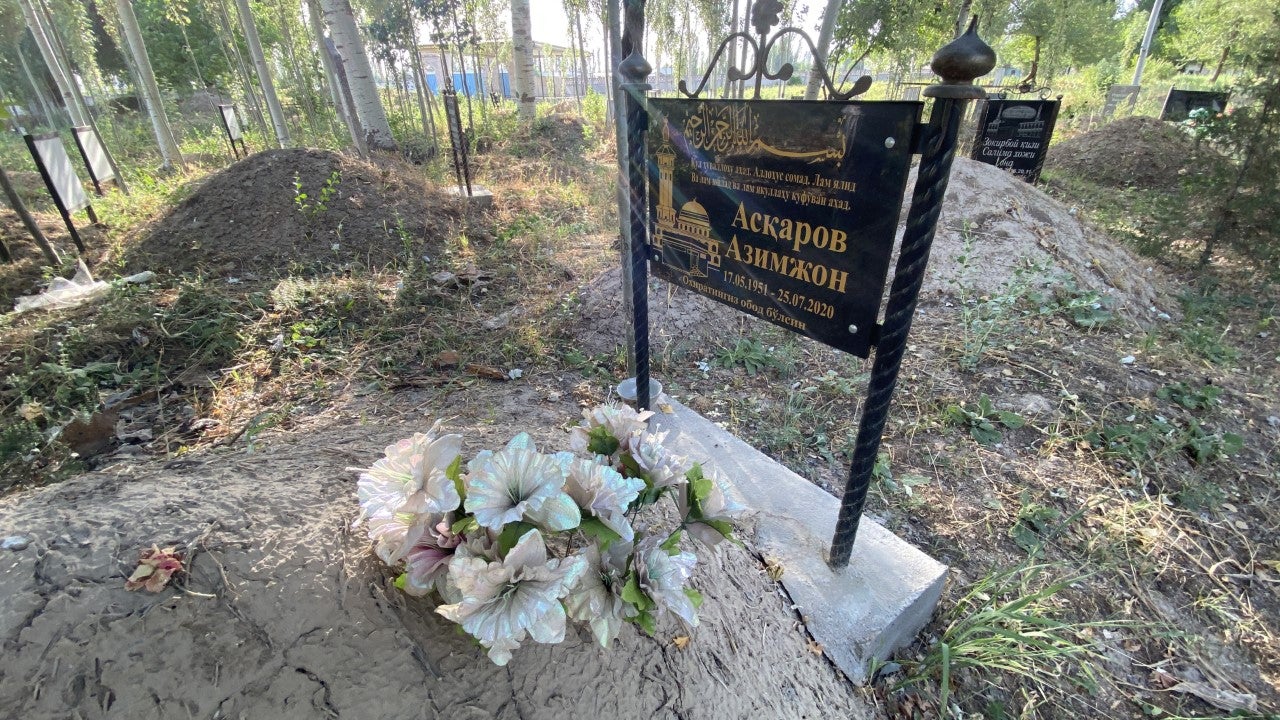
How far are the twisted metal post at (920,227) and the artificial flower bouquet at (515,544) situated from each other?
783 millimetres

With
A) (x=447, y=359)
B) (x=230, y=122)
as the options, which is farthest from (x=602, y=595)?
(x=230, y=122)

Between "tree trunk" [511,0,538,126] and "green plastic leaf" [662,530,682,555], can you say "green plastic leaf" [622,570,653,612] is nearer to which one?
"green plastic leaf" [662,530,682,555]

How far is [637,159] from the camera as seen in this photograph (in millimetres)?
2113

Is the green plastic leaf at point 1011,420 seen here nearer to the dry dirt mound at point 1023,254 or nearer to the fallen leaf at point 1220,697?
the fallen leaf at point 1220,697

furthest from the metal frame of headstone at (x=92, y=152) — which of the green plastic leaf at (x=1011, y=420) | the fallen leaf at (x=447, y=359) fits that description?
the green plastic leaf at (x=1011, y=420)

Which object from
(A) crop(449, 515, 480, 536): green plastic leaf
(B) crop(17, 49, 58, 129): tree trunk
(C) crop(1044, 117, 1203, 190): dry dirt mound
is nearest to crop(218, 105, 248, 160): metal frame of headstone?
(B) crop(17, 49, 58, 129): tree trunk

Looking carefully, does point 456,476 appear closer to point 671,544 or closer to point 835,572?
point 671,544

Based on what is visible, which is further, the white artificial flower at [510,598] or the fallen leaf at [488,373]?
the fallen leaf at [488,373]

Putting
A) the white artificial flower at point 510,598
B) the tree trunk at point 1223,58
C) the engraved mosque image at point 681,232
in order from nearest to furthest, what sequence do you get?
1. the white artificial flower at point 510,598
2. the engraved mosque image at point 681,232
3. the tree trunk at point 1223,58

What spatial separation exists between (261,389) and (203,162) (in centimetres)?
1015

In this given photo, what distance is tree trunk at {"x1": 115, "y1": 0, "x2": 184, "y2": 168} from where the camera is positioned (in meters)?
7.38

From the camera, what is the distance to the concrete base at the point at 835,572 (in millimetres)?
1687

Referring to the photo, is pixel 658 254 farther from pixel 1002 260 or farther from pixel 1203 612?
pixel 1002 260

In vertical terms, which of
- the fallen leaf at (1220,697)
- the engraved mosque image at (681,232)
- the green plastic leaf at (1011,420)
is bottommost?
the fallen leaf at (1220,697)
